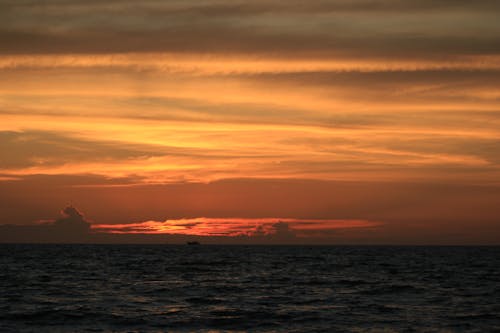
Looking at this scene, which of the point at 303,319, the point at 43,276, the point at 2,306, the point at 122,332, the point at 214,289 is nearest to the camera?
the point at 122,332

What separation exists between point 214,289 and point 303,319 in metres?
19.2

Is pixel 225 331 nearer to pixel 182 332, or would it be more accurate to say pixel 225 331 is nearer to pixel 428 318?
pixel 182 332

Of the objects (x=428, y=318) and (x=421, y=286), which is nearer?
(x=428, y=318)

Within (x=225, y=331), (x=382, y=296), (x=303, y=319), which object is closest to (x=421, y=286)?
(x=382, y=296)

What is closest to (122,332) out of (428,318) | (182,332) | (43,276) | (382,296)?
(182,332)

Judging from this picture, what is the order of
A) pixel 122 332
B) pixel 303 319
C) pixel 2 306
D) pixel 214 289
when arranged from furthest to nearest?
1. pixel 214 289
2. pixel 2 306
3. pixel 303 319
4. pixel 122 332

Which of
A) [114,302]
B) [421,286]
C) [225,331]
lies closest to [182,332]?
[225,331]

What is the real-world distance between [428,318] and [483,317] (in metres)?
3.29

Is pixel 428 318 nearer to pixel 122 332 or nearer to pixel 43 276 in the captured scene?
pixel 122 332

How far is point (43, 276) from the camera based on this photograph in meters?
68.4

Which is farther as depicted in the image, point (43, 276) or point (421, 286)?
point (43, 276)

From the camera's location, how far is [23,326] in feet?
111

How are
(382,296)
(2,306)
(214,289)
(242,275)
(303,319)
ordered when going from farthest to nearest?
1. (242,275)
2. (214,289)
3. (382,296)
4. (2,306)
5. (303,319)

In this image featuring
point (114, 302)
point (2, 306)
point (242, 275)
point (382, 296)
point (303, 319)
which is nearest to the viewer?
point (303, 319)
